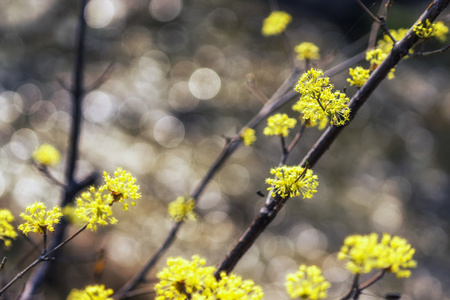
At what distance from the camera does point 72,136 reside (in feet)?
10.7

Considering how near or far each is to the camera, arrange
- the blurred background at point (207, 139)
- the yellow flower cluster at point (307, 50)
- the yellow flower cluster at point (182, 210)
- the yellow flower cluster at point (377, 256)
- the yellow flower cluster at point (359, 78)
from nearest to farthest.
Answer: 1. the yellow flower cluster at point (377, 256)
2. the yellow flower cluster at point (359, 78)
3. the yellow flower cluster at point (182, 210)
4. the yellow flower cluster at point (307, 50)
5. the blurred background at point (207, 139)

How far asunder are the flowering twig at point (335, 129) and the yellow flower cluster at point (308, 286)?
28 cm

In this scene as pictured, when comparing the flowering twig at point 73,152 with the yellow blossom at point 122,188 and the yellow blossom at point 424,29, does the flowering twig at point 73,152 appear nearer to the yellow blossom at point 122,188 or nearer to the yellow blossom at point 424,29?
the yellow blossom at point 122,188

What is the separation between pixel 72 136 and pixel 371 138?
7.25 meters

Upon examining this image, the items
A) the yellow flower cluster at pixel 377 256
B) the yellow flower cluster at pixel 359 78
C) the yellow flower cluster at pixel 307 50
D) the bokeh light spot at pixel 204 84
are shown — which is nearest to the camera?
the yellow flower cluster at pixel 377 256

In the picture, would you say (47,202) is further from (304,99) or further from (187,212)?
(304,99)

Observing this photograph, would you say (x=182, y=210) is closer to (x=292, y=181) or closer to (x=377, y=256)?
(x=292, y=181)

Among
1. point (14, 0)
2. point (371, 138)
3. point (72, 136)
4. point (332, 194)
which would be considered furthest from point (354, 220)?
point (14, 0)

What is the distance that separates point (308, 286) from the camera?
5.07 feet

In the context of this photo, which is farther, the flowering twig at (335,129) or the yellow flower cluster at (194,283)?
the flowering twig at (335,129)

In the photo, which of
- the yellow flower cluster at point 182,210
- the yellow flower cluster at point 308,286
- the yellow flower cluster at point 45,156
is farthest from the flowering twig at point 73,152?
the yellow flower cluster at point 308,286

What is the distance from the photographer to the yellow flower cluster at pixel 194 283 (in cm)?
153

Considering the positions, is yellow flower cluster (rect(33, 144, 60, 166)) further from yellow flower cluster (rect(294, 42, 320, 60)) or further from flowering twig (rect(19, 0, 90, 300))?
yellow flower cluster (rect(294, 42, 320, 60))

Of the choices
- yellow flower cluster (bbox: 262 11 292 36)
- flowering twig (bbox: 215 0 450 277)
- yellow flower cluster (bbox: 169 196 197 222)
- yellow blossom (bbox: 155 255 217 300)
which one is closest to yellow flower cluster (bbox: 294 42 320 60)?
yellow flower cluster (bbox: 262 11 292 36)
